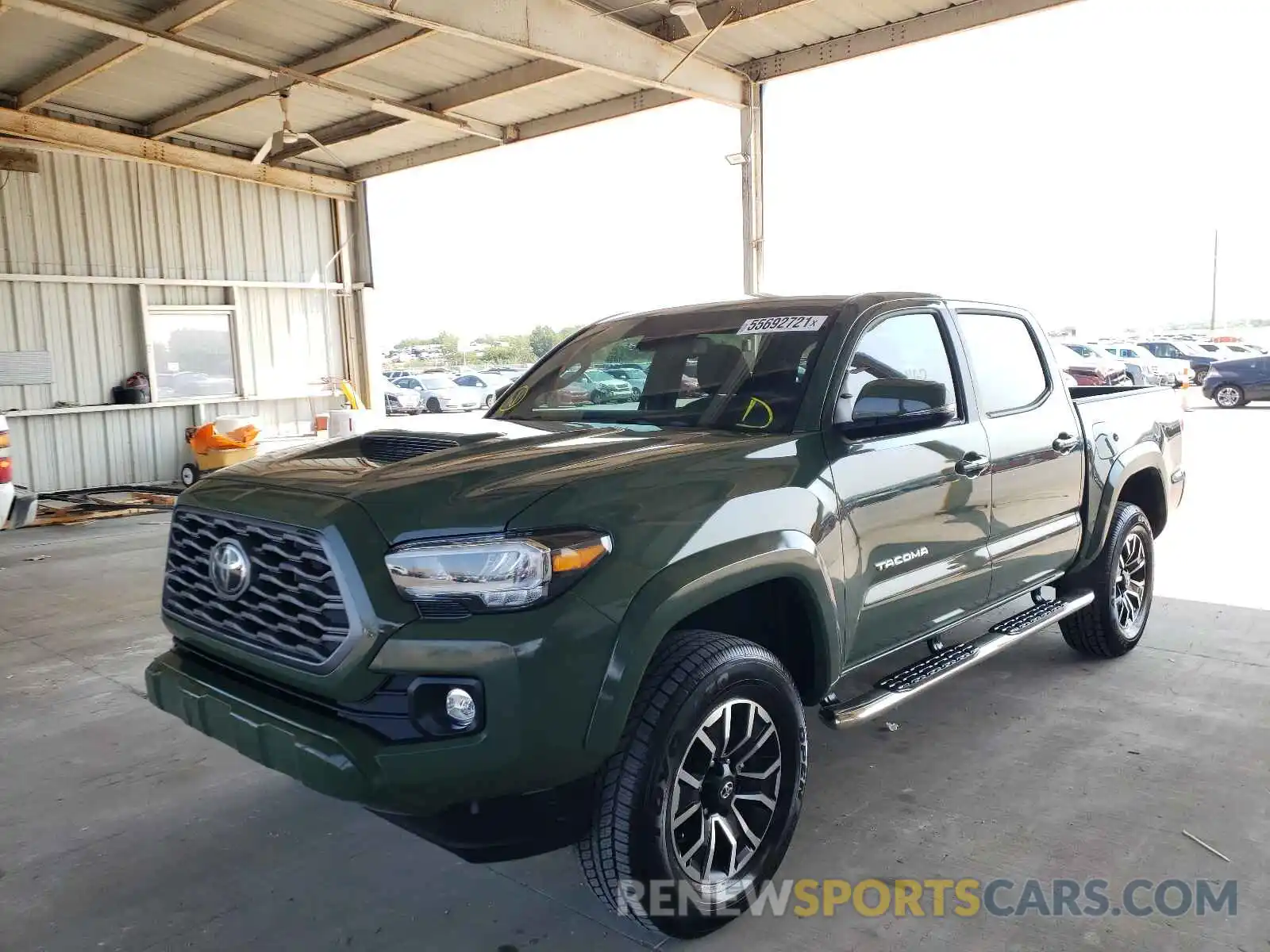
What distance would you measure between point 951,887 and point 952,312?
2127 mm

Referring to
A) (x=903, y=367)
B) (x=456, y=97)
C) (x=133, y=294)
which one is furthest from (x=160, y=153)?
(x=903, y=367)

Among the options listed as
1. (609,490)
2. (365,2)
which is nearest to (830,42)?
(365,2)

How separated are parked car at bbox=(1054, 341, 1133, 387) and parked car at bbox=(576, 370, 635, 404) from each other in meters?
20.1

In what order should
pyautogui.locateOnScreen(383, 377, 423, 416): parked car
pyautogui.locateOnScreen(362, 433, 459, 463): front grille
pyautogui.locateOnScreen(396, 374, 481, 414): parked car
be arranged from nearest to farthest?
pyautogui.locateOnScreen(362, 433, 459, 463): front grille < pyautogui.locateOnScreen(396, 374, 481, 414): parked car < pyautogui.locateOnScreen(383, 377, 423, 416): parked car

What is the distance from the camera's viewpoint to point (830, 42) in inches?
401

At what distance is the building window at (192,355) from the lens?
1329 cm

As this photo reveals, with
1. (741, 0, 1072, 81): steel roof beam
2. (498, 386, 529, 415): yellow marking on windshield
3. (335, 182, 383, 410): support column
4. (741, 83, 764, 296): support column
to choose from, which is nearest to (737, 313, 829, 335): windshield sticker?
(498, 386, 529, 415): yellow marking on windshield

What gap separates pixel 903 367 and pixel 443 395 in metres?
25.3

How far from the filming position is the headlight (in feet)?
7.25

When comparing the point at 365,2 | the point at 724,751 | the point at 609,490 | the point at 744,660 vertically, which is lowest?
the point at 724,751

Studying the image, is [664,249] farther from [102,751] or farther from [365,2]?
[102,751]

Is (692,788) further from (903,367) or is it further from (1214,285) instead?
(1214,285)

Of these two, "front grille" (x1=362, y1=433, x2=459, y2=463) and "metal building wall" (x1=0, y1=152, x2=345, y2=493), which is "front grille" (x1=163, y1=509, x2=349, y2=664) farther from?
"metal building wall" (x1=0, y1=152, x2=345, y2=493)

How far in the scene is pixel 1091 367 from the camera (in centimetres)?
2214
